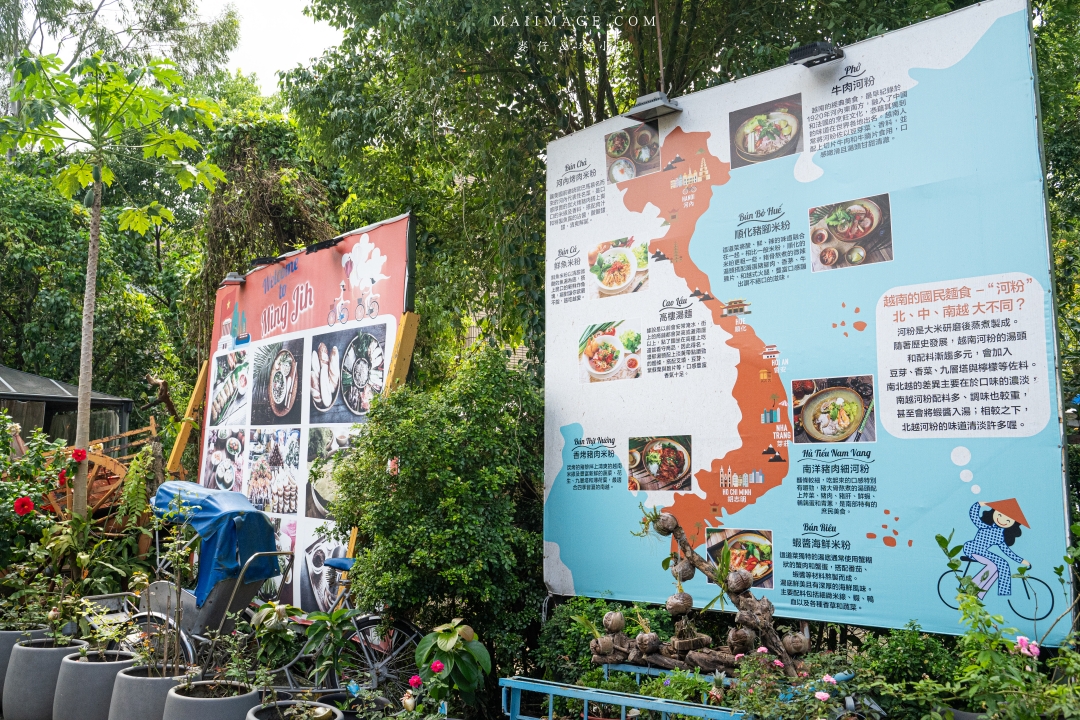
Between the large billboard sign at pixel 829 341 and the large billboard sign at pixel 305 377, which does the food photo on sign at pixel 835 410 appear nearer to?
the large billboard sign at pixel 829 341

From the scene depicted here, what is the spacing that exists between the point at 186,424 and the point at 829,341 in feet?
24.3

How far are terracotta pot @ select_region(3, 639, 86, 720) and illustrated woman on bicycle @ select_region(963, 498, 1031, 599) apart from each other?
5653mm

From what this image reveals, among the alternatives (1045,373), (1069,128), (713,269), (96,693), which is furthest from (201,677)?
(1069,128)

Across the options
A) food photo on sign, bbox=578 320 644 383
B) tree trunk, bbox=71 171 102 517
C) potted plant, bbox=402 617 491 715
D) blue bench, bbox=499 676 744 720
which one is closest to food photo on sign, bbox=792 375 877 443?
food photo on sign, bbox=578 320 644 383

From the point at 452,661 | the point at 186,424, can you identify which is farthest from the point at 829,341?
the point at 186,424

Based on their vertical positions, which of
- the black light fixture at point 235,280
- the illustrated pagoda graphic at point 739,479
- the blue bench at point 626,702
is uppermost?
the black light fixture at point 235,280

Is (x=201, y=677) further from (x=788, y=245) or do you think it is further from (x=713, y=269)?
(x=788, y=245)

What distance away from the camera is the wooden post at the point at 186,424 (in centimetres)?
950

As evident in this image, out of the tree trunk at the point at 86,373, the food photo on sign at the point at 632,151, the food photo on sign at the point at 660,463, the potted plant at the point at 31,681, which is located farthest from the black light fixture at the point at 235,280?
the food photo on sign at the point at 660,463

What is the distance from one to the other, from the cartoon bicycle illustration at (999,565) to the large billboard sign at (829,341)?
1 cm

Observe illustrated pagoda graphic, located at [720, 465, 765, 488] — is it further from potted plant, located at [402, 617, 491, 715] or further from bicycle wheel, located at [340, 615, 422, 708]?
bicycle wheel, located at [340, 615, 422, 708]

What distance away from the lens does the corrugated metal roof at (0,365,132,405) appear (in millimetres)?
13100

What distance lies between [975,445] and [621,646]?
2317 mm

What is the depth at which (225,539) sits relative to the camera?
6152 millimetres
